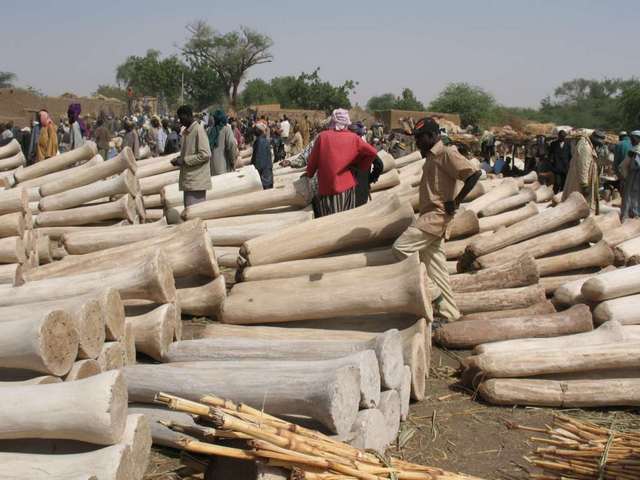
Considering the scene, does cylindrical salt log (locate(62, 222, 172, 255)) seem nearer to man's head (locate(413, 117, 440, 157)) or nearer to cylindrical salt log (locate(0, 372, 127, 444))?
man's head (locate(413, 117, 440, 157))

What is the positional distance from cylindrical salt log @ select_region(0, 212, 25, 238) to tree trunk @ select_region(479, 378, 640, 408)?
187 inches

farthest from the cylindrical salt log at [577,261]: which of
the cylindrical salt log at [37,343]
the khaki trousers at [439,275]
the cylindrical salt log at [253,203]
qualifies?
the cylindrical salt log at [37,343]

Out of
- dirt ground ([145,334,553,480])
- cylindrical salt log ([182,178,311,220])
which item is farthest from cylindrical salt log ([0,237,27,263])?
dirt ground ([145,334,553,480])

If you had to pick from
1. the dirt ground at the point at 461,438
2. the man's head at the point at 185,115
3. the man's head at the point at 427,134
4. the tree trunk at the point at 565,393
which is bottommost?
the dirt ground at the point at 461,438

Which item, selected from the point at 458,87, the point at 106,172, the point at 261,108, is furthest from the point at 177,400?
the point at 458,87

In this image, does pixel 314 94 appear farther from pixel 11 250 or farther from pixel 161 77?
pixel 11 250

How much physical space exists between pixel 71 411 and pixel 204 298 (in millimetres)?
2863

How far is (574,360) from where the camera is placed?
495 cm

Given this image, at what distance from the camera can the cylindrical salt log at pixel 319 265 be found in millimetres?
6074

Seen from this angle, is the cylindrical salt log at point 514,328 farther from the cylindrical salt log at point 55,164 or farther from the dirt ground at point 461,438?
the cylindrical salt log at point 55,164

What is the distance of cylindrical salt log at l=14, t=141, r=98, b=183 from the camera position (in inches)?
400

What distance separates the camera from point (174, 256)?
579 centimetres

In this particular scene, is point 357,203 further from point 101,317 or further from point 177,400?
point 177,400

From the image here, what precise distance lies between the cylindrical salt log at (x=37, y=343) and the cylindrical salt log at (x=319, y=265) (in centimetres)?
257
